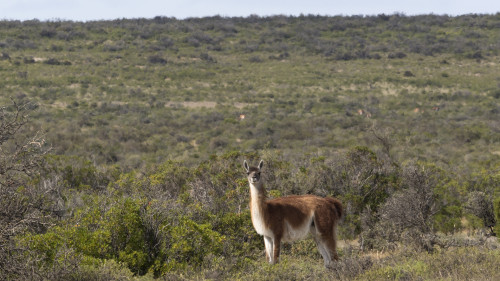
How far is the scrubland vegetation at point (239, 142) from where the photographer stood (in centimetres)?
761

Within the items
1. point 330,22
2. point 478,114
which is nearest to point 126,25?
point 330,22

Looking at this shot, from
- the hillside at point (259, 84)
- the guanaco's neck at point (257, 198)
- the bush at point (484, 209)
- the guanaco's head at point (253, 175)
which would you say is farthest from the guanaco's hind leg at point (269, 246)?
the hillside at point (259, 84)

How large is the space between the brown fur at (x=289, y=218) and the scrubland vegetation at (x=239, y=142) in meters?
0.45

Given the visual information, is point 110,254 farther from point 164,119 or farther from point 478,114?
point 478,114

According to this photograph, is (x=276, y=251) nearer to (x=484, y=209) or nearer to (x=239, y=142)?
(x=484, y=209)

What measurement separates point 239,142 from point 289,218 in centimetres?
2676

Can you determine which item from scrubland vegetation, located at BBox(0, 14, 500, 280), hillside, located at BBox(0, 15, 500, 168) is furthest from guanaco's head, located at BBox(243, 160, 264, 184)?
hillside, located at BBox(0, 15, 500, 168)

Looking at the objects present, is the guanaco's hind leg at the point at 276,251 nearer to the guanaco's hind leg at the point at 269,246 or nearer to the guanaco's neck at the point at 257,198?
the guanaco's hind leg at the point at 269,246

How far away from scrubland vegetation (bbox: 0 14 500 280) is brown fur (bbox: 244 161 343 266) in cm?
45

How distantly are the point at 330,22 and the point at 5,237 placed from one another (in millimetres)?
88572

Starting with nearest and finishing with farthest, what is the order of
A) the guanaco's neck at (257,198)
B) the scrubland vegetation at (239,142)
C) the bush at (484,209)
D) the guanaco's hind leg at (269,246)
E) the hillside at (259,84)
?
the scrubland vegetation at (239,142) → the guanaco's neck at (257,198) → the guanaco's hind leg at (269,246) → the bush at (484,209) → the hillside at (259,84)

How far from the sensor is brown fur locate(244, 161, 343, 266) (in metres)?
8.15

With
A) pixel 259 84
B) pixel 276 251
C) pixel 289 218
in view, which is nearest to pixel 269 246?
pixel 276 251

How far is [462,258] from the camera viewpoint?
7523 millimetres
